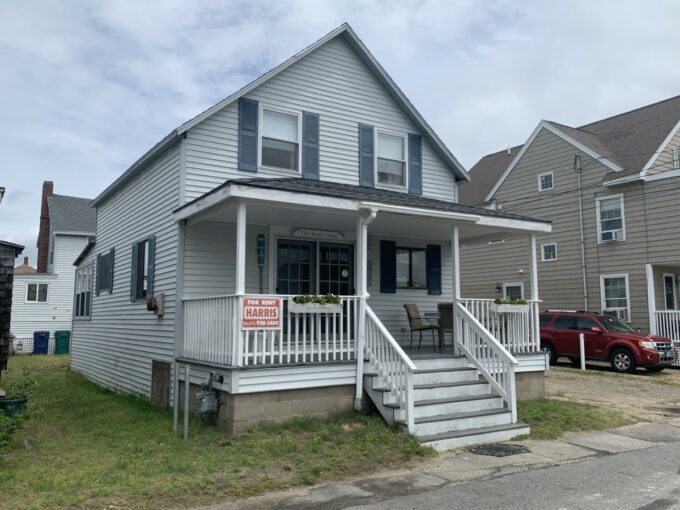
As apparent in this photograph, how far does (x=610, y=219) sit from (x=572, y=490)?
16272 mm

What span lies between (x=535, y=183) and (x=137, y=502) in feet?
66.9

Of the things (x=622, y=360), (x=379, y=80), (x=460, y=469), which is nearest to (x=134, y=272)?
(x=379, y=80)

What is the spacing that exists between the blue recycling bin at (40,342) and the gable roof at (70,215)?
5.02 meters

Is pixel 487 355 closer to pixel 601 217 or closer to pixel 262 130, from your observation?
pixel 262 130

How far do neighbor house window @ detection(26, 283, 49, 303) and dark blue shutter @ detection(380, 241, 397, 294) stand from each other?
22545 mm

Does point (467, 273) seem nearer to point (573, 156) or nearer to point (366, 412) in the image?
point (573, 156)

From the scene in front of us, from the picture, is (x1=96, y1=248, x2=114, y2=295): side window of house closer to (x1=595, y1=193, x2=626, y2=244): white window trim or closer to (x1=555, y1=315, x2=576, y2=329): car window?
(x1=555, y1=315, x2=576, y2=329): car window

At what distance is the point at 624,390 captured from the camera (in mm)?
12984

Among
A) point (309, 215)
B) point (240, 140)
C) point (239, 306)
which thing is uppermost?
point (240, 140)

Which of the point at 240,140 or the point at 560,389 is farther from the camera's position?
the point at 560,389

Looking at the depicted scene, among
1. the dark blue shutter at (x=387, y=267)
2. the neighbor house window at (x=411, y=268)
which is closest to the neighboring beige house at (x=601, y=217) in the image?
the neighbor house window at (x=411, y=268)

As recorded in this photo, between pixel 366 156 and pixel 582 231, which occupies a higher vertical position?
pixel 366 156

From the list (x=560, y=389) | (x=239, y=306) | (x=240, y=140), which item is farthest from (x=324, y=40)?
(x=560, y=389)

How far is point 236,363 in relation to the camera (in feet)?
26.3
